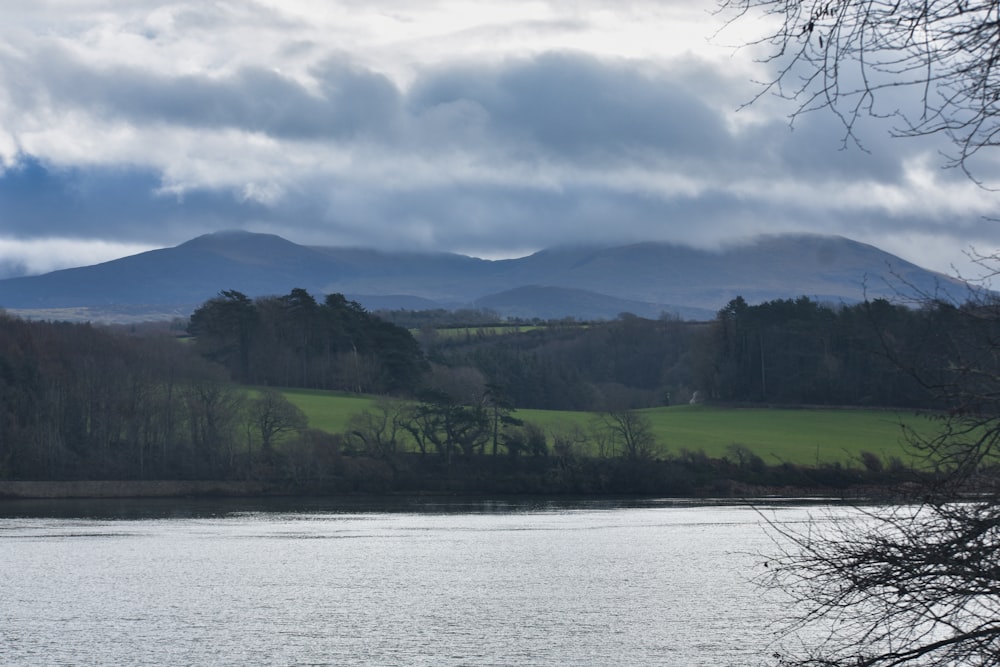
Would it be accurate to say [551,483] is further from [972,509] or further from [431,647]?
[972,509]

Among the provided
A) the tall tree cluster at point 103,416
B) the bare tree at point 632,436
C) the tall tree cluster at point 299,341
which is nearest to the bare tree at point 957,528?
the tall tree cluster at point 103,416

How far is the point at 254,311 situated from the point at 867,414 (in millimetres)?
69239

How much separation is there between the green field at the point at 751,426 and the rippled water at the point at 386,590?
27847mm

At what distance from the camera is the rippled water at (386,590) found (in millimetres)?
33312

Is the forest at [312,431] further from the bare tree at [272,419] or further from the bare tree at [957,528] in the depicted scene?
the bare tree at [957,528]

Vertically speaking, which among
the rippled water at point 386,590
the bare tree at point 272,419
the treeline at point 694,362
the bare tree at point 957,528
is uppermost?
the treeline at point 694,362

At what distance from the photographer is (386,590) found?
150 feet

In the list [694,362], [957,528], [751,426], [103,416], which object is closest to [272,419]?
[103,416]

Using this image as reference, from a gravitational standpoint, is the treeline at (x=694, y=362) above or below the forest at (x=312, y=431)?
above

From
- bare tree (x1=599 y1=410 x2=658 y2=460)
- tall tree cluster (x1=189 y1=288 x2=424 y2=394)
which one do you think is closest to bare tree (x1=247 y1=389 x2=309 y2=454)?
bare tree (x1=599 y1=410 x2=658 y2=460)

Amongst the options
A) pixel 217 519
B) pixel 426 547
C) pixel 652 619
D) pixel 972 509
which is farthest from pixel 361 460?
pixel 972 509

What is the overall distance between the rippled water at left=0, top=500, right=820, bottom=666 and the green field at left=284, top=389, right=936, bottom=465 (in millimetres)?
27847

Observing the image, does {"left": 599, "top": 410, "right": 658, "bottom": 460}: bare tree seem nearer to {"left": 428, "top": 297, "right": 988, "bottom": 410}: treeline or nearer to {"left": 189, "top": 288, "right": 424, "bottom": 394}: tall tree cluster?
{"left": 428, "top": 297, "right": 988, "bottom": 410}: treeline

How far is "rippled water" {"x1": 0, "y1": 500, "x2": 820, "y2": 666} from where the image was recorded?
33.3 meters
